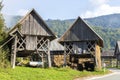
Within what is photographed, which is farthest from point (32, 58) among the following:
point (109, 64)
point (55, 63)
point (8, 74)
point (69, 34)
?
point (109, 64)

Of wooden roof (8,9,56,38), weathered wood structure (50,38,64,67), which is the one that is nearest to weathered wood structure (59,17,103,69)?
wooden roof (8,9,56,38)

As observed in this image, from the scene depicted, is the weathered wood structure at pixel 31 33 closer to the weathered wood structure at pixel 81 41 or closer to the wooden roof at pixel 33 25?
the wooden roof at pixel 33 25

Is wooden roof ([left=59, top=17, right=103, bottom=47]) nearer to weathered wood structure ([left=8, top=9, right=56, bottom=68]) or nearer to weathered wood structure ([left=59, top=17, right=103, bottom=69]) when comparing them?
weathered wood structure ([left=59, top=17, right=103, bottom=69])

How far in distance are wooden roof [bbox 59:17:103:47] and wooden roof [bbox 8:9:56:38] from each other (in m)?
6.49

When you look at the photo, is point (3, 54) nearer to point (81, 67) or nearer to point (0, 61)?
point (0, 61)

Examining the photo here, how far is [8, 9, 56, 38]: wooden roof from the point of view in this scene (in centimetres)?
4062

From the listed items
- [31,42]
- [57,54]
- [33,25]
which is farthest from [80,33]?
[57,54]

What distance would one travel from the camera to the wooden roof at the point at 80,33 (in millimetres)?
46656

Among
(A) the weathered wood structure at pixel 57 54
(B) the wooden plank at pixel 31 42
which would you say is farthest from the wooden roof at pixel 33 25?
(A) the weathered wood structure at pixel 57 54

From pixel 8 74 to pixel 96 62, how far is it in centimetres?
2008

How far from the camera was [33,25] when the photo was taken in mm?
41312

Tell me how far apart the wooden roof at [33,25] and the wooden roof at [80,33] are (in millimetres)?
6493

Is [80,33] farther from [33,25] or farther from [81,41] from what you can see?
[33,25]

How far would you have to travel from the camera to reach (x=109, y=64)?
89750 millimetres
